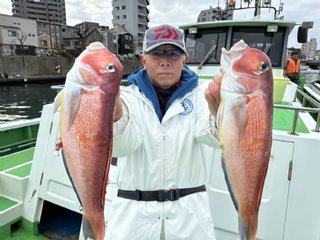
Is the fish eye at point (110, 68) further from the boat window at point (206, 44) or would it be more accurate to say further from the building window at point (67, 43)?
the building window at point (67, 43)

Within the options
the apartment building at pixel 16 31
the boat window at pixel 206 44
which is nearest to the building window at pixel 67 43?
the apartment building at pixel 16 31

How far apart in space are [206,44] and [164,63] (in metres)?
4.95

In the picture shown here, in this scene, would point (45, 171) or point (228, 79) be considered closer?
point (228, 79)

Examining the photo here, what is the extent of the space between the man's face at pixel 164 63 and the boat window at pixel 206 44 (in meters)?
4.51

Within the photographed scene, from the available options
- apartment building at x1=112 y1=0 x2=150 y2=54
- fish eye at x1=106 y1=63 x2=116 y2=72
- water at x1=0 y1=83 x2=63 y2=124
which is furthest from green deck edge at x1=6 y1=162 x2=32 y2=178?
apartment building at x1=112 y1=0 x2=150 y2=54

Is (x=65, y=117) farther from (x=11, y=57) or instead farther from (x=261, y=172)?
(x=11, y=57)

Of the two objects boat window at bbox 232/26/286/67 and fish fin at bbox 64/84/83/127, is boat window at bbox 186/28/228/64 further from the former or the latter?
fish fin at bbox 64/84/83/127

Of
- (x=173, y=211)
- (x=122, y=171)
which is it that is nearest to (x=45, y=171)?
(x=122, y=171)

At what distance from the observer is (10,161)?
5.13 m

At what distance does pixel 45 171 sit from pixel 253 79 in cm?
359

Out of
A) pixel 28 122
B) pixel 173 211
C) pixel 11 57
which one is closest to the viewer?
pixel 173 211

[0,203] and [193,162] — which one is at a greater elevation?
[193,162]

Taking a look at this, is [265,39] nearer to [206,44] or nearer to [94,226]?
[206,44]

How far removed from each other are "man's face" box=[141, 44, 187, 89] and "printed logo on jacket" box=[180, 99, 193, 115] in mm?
174
